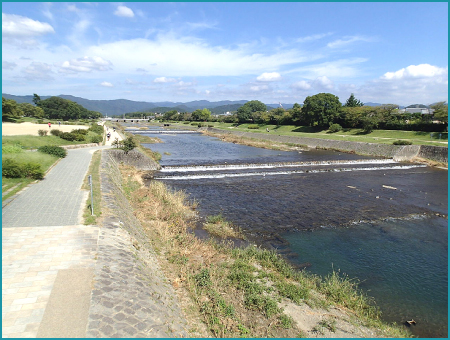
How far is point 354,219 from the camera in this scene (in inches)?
515

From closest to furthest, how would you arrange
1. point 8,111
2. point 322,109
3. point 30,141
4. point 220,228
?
point 220,228 < point 30,141 < point 8,111 < point 322,109

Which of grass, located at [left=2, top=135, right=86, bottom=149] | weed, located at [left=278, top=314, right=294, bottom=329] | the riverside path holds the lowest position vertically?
weed, located at [left=278, top=314, right=294, bottom=329]

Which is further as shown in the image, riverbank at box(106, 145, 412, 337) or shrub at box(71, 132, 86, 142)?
shrub at box(71, 132, 86, 142)

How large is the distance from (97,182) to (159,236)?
517cm

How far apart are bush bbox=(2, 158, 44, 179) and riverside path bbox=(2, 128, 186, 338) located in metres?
4.16

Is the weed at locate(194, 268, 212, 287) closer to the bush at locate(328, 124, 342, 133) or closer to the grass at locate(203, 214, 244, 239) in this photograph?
the grass at locate(203, 214, 244, 239)

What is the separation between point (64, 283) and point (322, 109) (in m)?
52.8

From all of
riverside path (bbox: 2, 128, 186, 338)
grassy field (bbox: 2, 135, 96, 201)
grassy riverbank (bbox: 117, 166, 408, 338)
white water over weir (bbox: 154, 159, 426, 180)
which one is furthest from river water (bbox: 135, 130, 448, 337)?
grassy field (bbox: 2, 135, 96, 201)

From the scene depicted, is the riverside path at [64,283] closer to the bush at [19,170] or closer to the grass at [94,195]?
the grass at [94,195]

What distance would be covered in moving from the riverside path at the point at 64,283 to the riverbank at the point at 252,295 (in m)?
1.13

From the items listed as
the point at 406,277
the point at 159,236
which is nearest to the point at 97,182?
the point at 159,236

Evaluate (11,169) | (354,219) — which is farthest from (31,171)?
(354,219)

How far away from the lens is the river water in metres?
7.93

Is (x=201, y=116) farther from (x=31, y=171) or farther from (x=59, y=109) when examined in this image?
(x=31, y=171)
